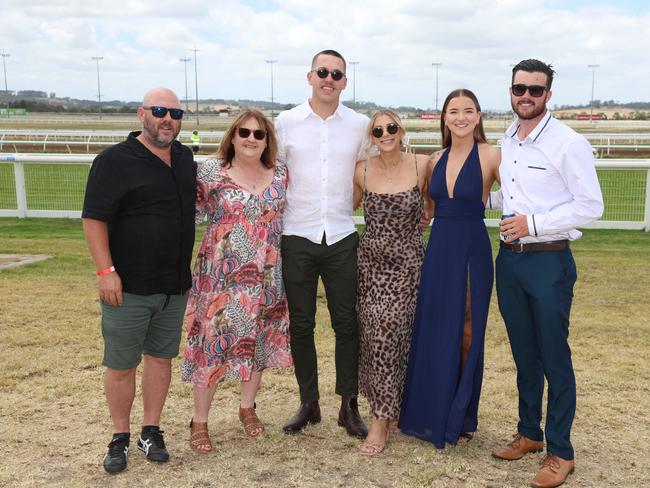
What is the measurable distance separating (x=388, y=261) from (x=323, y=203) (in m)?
0.50

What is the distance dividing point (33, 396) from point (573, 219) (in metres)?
3.63

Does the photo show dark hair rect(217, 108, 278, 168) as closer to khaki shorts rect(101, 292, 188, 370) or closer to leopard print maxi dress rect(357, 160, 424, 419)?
leopard print maxi dress rect(357, 160, 424, 419)

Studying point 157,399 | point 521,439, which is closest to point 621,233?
point 521,439

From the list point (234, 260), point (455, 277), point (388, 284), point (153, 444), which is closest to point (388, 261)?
point (388, 284)

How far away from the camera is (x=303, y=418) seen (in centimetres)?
424

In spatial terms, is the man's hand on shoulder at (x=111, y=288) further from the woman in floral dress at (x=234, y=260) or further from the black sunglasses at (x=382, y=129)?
the black sunglasses at (x=382, y=129)

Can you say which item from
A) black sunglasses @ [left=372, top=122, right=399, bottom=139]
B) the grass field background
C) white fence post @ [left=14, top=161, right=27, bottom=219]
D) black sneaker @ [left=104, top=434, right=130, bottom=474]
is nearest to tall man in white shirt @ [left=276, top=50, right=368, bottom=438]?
black sunglasses @ [left=372, top=122, right=399, bottom=139]

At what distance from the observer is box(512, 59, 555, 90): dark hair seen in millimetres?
3381

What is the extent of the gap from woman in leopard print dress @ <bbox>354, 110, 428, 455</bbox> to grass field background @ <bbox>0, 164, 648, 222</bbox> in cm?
762

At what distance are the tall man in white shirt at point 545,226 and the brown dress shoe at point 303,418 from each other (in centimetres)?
138

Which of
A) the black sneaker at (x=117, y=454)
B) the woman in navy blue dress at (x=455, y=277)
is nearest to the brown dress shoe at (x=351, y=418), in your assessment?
the woman in navy blue dress at (x=455, y=277)

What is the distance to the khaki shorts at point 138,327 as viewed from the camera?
3535 millimetres

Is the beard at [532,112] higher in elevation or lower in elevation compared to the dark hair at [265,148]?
higher

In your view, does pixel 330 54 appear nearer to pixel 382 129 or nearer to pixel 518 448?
pixel 382 129
